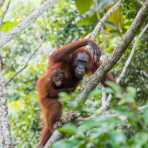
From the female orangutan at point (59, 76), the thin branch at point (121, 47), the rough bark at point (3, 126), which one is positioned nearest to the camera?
the thin branch at point (121, 47)

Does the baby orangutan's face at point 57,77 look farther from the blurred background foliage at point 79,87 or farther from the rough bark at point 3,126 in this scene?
the rough bark at point 3,126

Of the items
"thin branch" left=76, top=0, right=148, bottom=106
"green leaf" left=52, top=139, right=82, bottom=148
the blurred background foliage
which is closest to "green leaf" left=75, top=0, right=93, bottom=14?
the blurred background foliage

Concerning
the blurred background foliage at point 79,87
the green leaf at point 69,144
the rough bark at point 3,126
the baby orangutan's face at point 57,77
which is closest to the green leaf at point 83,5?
the blurred background foliage at point 79,87

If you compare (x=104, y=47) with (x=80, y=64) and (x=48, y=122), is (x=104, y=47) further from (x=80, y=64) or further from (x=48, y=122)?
(x=48, y=122)

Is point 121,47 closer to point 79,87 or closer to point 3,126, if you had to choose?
point 3,126

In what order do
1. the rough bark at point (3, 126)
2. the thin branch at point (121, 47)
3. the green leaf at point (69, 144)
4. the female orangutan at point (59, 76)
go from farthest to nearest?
the female orangutan at point (59, 76) → the rough bark at point (3, 126) → the thin branch at point (121, 47) → the green leaf at point (69, 144)

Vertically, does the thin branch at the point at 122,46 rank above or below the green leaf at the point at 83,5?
below

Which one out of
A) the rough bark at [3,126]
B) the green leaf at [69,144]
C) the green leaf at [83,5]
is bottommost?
the rough bark at [3,126]

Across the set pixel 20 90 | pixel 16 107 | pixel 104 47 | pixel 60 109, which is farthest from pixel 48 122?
pixel 20 90

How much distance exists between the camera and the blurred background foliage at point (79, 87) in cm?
112

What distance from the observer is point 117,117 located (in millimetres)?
1157

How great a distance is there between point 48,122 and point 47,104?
5.6 inches

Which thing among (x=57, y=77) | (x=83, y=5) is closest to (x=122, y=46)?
(x=83, y=5)

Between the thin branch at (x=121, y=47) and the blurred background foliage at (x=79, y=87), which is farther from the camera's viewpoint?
the thin branch at (x=121, y=47)
